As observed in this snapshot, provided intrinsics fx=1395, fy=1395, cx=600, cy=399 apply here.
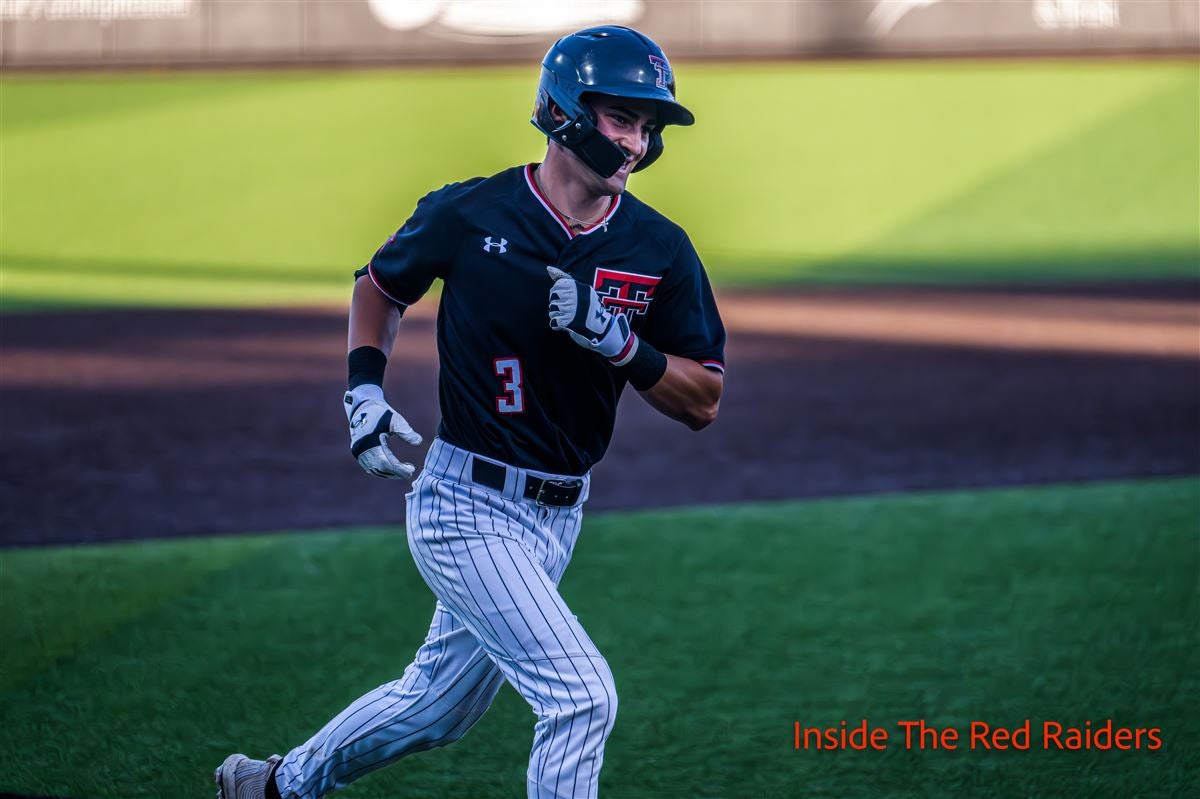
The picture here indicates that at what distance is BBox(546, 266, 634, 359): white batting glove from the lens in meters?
3.09

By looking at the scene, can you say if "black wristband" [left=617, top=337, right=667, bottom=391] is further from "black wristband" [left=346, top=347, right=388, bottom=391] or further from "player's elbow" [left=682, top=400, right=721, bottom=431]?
"black wristband" [left=346, top=347, right=388, bottom=391]

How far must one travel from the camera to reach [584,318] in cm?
310

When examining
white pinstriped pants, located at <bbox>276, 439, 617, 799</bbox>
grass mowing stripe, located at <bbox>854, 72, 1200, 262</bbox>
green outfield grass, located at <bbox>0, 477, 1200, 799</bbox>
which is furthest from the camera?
grass mowing stripe, located at <bbox>854, 72, 1200, 262</bbox>

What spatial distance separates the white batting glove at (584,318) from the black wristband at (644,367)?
6 cm

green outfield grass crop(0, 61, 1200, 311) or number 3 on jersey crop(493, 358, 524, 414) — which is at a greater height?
number 3 on jersey crop(493, 358, 524, 414)

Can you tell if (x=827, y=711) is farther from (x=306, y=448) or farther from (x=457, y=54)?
(x=457, y=54)

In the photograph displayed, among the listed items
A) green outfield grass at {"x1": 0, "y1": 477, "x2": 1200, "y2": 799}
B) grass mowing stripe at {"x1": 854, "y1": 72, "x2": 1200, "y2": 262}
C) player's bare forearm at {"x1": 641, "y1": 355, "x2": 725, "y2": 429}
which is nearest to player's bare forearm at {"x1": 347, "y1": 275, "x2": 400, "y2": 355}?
player's bare forearm at {"x1": 641, "y1": 355, "x2": 725, "y2": 429}

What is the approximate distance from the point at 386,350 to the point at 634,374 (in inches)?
29.1

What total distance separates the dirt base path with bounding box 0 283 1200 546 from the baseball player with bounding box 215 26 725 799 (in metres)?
3.61

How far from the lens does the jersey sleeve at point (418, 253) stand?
3.39m

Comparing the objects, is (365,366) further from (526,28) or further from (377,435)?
(526,28)

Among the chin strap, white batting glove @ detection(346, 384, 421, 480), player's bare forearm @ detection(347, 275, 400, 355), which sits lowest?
white batting glove @ detection(346, 384, 421, 480)

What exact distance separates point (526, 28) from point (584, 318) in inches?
650

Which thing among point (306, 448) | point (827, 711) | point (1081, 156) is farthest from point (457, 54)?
point (827, 711)
